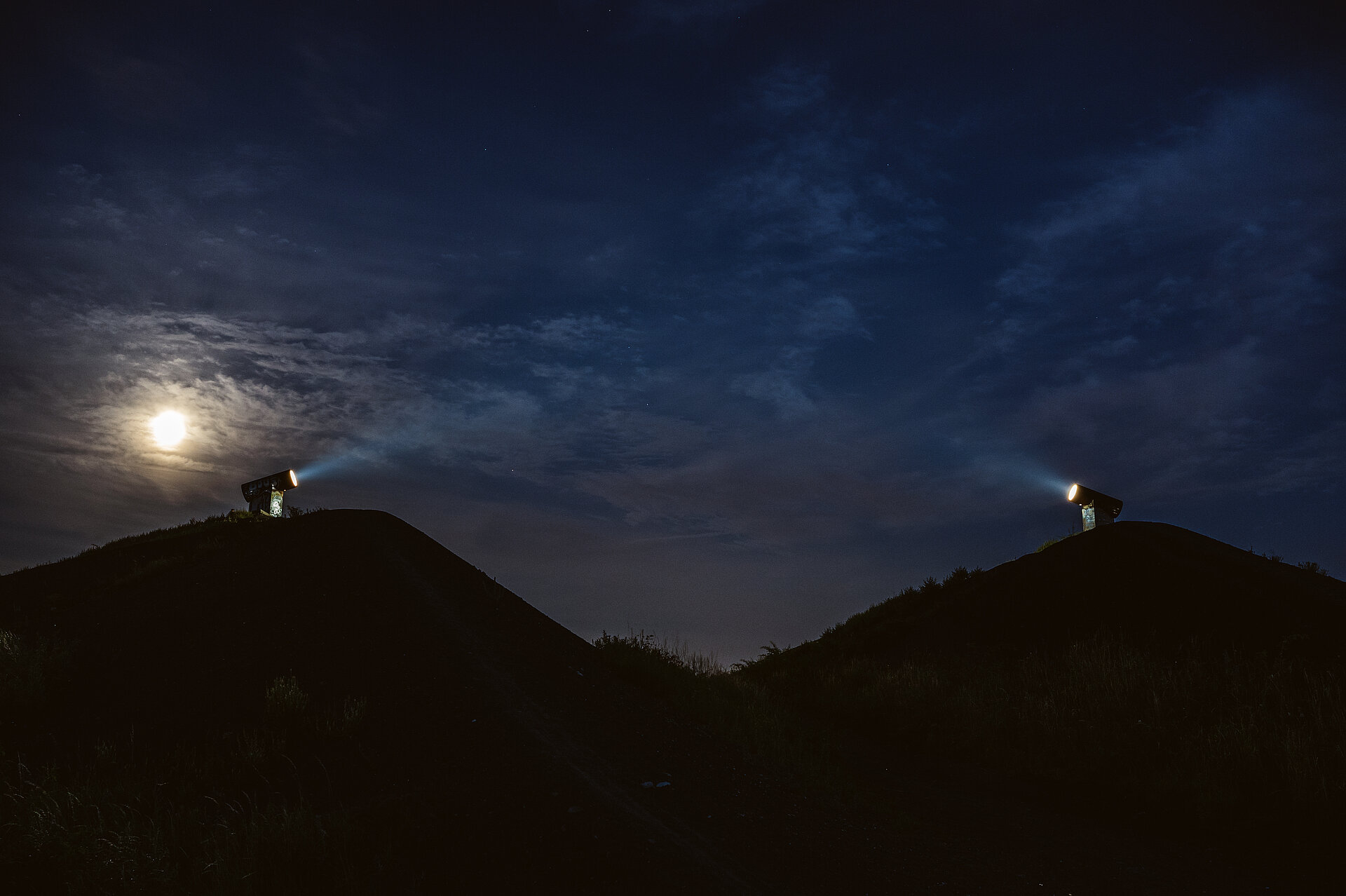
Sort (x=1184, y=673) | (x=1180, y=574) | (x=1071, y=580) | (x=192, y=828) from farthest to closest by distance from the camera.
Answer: (x=1071, y=580) < (x=1180, y=574) < (x=1184, y=673) < (x=192, y=828)

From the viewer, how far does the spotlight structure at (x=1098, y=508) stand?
24812 millimetres

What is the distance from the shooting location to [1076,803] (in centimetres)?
1120

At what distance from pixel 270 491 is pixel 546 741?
18.5 m

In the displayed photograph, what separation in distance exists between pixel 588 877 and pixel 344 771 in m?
3.31

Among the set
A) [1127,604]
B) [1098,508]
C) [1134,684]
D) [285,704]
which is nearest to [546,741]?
[285,704]

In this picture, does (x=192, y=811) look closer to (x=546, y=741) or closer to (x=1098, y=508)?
(x=546, y=741)

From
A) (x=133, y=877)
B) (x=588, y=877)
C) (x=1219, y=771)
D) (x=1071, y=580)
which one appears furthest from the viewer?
(x=1071, y=580)

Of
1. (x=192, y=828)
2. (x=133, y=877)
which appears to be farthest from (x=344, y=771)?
(x=133, y=877)

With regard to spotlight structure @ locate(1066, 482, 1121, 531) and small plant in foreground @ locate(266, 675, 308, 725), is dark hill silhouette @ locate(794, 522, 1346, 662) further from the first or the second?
small plant in foreground @ locate(266, 675, 308, 725)

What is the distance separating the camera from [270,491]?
2320 cm

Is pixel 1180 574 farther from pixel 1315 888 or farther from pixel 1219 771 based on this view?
pixel 1315 888

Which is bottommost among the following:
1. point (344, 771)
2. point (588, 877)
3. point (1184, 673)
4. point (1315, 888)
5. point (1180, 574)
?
point (1315, 888)

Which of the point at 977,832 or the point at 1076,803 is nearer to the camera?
the point at 977,832

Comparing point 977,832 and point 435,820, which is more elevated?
point 435,820
